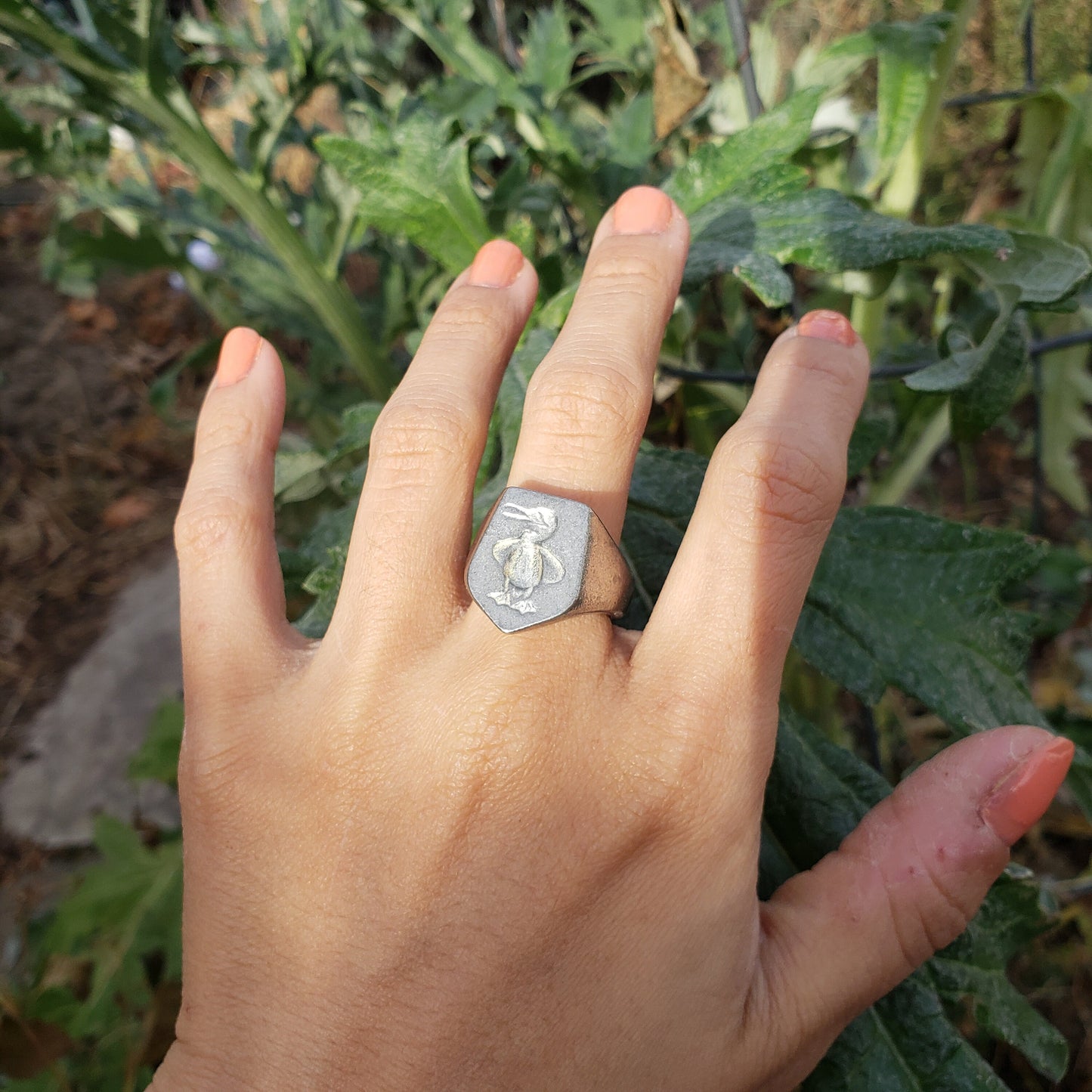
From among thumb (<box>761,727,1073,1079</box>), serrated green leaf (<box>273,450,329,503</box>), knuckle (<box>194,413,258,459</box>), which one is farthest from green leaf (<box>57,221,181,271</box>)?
thumb (<box>761,727,1073,1079</box>)

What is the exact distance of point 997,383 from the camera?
827 millimetres

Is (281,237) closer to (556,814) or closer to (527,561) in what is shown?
(527,561)

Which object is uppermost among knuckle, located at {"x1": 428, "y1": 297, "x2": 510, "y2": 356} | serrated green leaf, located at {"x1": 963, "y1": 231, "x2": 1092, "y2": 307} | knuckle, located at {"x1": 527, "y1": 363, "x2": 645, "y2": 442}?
knuckle, located at {"x1": 428, "y1": 297, "x2": 510, "y2": 356}

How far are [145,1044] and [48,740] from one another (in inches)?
47.7

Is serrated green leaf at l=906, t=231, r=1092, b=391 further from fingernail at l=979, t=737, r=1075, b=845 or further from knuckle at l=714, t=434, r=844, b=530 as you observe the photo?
fingernail at l=979, t=737, r=1075, b=845

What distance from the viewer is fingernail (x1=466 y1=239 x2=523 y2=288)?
84 centimetres

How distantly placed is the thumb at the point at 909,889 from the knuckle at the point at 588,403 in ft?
1.22

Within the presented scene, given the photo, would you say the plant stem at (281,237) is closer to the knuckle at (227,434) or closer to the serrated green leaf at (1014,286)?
the knuckle at (227,434)

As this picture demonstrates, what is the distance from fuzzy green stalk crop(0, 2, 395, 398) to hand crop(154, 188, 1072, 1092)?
706mm

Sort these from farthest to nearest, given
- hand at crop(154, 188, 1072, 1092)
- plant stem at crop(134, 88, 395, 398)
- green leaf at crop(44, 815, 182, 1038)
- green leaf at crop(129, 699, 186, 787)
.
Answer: green leaf at crop(129, 699, 186, 787) → green leaf at crop(44, 815, 182, 1038) → plant stem at crop(134, 88, 395, 398) → hand at crop(154, 188, 1072, 1092)

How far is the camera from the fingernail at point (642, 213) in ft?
2.60

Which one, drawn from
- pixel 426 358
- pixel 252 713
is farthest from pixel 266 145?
pixel 252 713

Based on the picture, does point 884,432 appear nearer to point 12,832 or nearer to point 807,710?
point 807,710

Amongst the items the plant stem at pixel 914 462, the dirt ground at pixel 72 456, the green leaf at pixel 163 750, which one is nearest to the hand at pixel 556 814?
the plant stem at pixel 914 462
